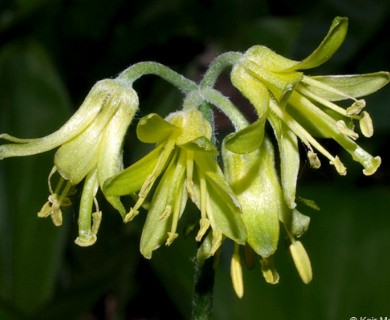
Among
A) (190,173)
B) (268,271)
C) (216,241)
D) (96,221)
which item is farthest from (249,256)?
(96,221)

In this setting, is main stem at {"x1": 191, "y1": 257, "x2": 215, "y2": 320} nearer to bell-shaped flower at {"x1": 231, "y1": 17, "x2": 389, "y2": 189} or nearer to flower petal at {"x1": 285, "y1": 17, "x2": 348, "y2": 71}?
bell-shaped flower at {"x1": 231, "y1": 17, "x2": 389, "y2": 189}

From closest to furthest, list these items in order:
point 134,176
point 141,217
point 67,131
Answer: point 134,176 → point 67,131 → point 141,217

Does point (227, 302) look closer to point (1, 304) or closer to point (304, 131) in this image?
point (1, 304)

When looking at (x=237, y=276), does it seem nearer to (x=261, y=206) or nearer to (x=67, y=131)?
(x=261, y=206)

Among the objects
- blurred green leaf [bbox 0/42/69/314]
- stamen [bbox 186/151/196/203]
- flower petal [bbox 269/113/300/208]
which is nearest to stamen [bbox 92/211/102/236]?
stamen [bbox 186/151/196/203]

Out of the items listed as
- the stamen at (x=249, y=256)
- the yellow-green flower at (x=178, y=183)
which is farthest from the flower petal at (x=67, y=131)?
the stamen at (x=249, y=256)

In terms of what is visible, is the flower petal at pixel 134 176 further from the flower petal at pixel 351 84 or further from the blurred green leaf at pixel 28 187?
the blurred green leaf at pixel 28 187
